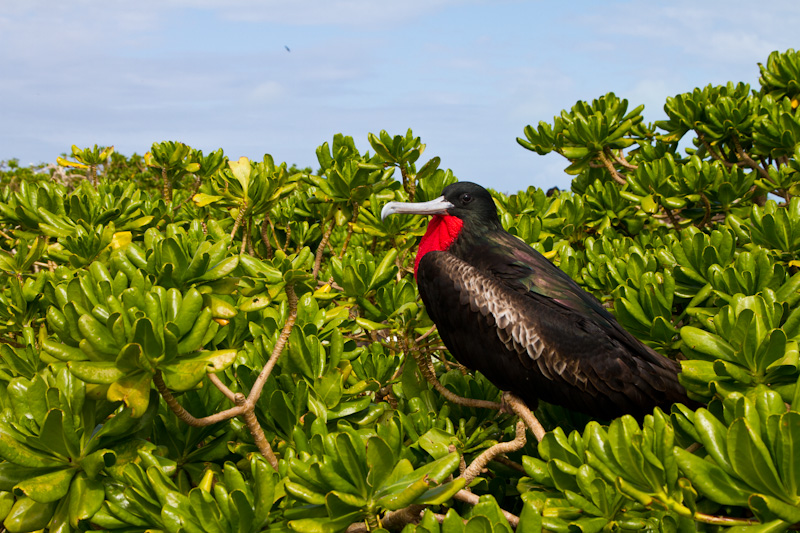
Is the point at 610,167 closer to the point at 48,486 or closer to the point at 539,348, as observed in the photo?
the point at 539,348

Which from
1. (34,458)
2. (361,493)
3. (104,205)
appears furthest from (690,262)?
(104,205)

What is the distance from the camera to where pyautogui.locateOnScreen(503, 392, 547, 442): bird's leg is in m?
2.14

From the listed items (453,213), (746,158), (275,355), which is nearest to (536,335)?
(453,213)

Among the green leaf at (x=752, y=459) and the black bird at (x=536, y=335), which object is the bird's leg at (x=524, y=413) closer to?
the black bird at (x=536, y=335)

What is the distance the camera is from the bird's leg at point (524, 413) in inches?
84.1

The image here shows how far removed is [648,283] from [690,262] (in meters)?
0.23

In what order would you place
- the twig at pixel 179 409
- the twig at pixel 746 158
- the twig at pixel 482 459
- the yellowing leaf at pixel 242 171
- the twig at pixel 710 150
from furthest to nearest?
the twig at pixel 710 150, the twig at pixel 746 158, the yellowing leaf at pixel 242 171, the twig at pixel 482 459, the twig at pixel 179 409

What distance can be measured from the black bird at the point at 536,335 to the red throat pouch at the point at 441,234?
154mm

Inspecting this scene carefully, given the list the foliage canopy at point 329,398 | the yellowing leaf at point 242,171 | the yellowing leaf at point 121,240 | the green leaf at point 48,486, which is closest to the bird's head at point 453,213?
the foliage canopy at point 329,398

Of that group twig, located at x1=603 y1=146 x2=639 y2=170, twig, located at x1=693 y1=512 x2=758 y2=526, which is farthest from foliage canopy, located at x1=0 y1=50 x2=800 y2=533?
twig, located at x1=603 y1=146 x2=639 y2=170

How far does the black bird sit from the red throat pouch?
0.15 m

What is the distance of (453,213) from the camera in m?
3.07

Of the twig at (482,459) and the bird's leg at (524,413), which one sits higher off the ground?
the bird's leg at (524,413)

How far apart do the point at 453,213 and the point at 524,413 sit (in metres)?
1.18
